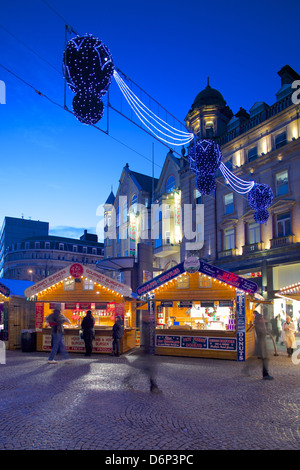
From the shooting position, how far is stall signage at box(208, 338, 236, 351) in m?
14.3

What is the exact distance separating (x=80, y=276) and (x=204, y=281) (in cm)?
569

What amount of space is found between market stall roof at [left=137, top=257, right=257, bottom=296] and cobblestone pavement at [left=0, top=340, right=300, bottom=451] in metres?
3.40

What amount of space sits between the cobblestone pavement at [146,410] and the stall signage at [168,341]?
3690mm

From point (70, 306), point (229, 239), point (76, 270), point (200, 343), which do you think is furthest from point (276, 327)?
point (76, 270)

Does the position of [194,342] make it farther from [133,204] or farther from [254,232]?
[133,204]

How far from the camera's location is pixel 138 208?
138 feet

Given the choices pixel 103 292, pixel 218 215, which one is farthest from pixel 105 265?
pixel 103 292

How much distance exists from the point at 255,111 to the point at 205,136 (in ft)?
16.6

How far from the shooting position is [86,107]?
7996 mm

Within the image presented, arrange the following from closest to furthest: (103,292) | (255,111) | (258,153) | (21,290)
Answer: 1. (103,292)
2. (21,290)
3. (258,153)
4. (255,111)

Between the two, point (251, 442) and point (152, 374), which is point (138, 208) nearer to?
point (152, 374)

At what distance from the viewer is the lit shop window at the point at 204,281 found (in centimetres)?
1566

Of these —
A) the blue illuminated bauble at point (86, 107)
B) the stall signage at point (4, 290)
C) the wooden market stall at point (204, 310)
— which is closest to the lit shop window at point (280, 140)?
the wooden market stall at point (204, 310)

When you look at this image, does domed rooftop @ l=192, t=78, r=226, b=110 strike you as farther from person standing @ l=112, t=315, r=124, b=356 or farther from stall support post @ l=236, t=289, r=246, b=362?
person standing @ l=112, t=315, r=124, b=356
